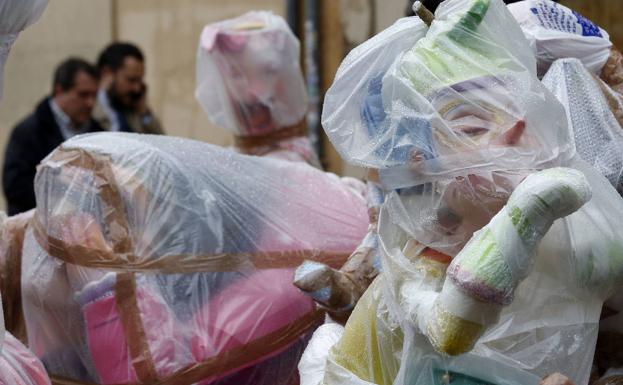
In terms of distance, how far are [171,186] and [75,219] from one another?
27cm

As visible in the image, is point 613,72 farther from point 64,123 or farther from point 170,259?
point 64,123

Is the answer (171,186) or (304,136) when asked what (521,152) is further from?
(304,136)

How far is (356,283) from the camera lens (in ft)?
12.3

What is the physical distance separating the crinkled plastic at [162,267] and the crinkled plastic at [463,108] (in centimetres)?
117

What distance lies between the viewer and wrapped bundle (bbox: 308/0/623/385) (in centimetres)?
283

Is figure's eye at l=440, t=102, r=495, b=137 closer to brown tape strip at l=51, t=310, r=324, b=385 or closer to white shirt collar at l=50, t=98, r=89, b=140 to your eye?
brown tape strip at l=51, t=310, r=324, b=385

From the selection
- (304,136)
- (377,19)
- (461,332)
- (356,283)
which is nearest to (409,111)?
(461,332)

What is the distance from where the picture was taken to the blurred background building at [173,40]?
889cm

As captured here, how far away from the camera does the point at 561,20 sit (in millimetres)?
3574

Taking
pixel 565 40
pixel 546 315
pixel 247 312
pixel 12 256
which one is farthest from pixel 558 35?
A: pixel 12 256

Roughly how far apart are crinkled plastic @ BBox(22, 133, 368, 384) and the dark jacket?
2777 millimetres

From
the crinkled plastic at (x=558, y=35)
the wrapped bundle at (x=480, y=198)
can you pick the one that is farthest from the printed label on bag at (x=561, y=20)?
the wrapped bundle at (x=480, y=198)

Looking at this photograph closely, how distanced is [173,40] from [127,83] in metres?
2.65

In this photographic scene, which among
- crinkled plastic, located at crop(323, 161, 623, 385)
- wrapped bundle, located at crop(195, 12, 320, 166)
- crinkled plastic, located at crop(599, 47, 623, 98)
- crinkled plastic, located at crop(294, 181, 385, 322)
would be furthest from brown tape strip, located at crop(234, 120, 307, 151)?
crinkled plastic, located at crop(323, 161, 623, 385)
